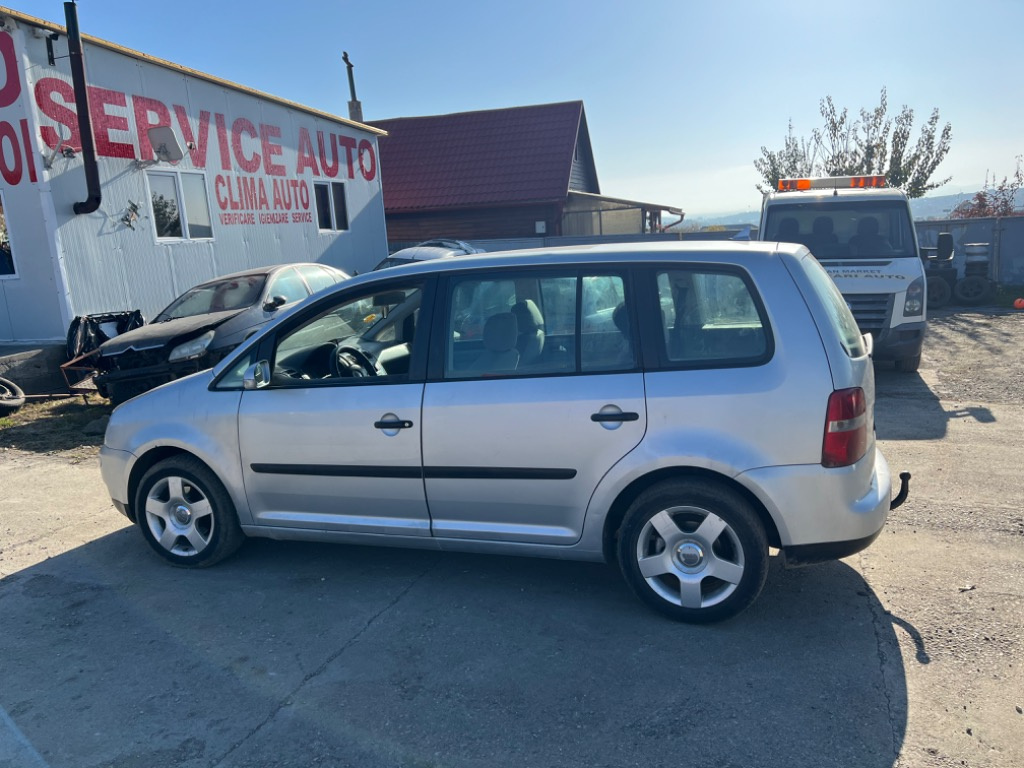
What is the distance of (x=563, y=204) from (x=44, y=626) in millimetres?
21989

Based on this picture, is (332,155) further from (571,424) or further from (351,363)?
(571,424)

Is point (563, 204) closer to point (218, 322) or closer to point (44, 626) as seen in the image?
point (218, 322)

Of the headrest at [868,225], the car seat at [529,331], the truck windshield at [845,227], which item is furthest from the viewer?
the headrest at [868,225]

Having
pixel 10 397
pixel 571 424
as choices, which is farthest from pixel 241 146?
pixel 571 424

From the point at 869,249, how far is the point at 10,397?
10474mm

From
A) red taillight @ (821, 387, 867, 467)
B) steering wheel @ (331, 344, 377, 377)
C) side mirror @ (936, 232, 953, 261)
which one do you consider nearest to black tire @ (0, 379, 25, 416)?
steering wheel @ (331, 344, 377, 377)

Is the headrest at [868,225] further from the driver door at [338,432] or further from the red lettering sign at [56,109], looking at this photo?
the red lettering sign at [56,109]

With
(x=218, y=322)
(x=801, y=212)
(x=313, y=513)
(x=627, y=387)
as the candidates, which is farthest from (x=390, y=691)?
(x=801, y=212)

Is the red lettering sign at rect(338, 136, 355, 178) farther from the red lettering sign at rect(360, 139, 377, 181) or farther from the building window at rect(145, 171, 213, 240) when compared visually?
the building window at rect(145, 171, 213, 240)

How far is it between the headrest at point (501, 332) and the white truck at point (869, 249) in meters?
6.11

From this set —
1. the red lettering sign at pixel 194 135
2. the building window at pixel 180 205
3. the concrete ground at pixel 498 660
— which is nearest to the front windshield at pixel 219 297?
the building window at pixel 180 205

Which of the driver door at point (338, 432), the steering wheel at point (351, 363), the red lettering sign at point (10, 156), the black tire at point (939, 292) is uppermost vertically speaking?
the red lettering sign at point (10, 156)

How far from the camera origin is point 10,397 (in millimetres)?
8906

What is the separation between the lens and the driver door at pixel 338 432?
391 centimetres
